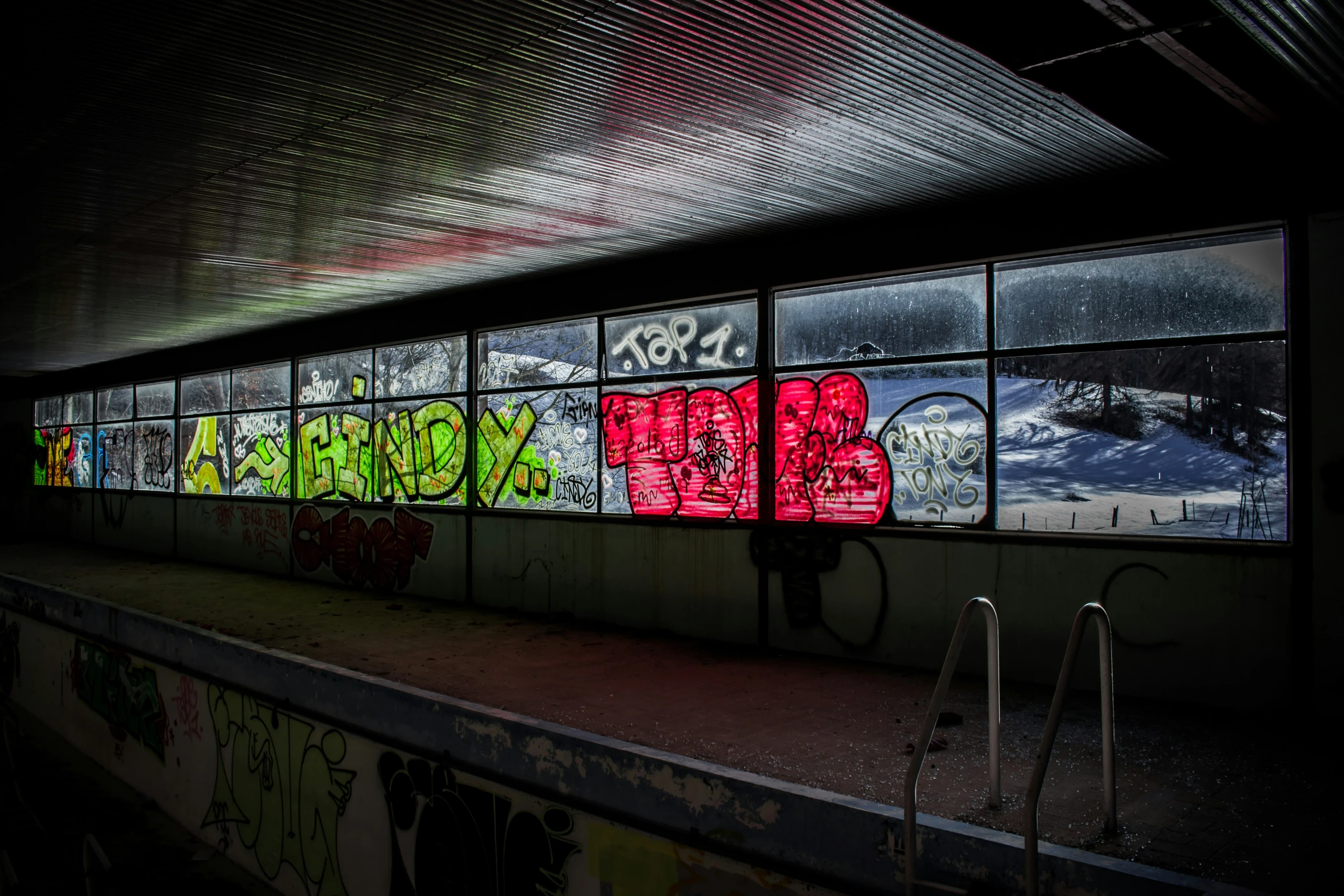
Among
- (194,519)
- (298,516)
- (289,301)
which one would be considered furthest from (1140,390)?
(194,519)

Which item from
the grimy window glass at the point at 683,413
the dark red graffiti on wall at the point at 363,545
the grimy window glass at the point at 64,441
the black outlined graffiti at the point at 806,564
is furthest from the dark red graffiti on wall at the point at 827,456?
the grimy window glass at the point at 64,441

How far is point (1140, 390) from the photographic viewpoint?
6641 millimetres

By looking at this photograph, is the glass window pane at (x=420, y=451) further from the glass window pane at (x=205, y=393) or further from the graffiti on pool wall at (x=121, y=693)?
the glass window pane at (x=205, y=393)

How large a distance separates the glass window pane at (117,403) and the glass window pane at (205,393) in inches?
106

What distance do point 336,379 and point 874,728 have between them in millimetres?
10802

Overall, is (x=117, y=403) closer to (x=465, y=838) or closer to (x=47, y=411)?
(x=47, y=411)

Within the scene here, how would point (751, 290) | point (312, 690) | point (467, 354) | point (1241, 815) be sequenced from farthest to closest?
point (467, 354)
point (751, 290)
point (312, 690)
point (1241, 815)

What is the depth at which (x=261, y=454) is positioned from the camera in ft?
49.9

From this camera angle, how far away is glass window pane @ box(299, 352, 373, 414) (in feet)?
43.3

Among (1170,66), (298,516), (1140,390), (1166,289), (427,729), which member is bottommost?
(427,729)

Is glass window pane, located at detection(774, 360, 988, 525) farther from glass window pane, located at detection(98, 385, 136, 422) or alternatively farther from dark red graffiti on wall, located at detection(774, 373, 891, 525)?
glass window pane, located at detection(98, 385, 136, 422)

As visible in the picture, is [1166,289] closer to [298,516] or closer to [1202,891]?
[1202,891]

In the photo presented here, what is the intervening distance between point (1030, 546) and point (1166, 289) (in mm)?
2255

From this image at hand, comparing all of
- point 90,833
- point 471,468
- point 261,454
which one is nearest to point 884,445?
point 471,468
